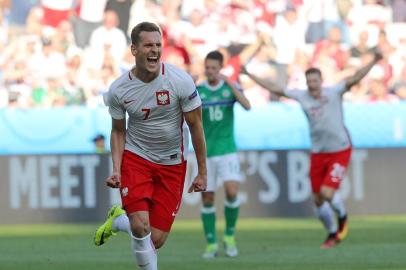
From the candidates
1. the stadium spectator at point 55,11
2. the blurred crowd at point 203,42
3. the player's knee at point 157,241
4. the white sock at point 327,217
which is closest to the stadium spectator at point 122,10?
the blurred crowd at point 203,42

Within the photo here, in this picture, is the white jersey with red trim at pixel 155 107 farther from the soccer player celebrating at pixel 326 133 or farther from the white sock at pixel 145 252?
the soccer player celebrating at pixel 326 133

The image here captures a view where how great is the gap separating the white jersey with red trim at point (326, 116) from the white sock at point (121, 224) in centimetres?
643

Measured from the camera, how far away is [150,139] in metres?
9.34

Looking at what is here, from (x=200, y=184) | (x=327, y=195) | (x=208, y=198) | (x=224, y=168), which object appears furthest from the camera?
(x=327, y=195)

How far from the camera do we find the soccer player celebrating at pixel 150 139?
9039 millimetres

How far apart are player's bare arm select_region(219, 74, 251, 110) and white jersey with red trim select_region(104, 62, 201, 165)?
4.43 metres

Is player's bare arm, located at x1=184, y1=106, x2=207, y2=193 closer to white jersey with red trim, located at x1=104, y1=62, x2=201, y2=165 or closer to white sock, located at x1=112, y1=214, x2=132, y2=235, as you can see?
white jersey with red trim, located at x1=104, y1=62, x2=201, y2=165

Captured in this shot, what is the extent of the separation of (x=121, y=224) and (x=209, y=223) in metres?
4.21

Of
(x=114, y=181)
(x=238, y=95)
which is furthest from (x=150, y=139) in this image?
(x=238, y=95)

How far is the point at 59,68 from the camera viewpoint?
70.3 ft

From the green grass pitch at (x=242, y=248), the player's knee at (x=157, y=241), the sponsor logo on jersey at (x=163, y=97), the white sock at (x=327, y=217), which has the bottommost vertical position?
the green grass pitch at (x=242, y=248)

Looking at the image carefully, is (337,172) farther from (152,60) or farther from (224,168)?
(152,60)

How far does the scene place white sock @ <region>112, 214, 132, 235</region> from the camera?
973 centimetres

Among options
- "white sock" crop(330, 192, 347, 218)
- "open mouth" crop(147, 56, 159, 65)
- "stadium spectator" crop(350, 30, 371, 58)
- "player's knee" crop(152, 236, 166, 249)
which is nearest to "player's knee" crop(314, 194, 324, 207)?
"white sock" crop(330, 192, 347, 218)
